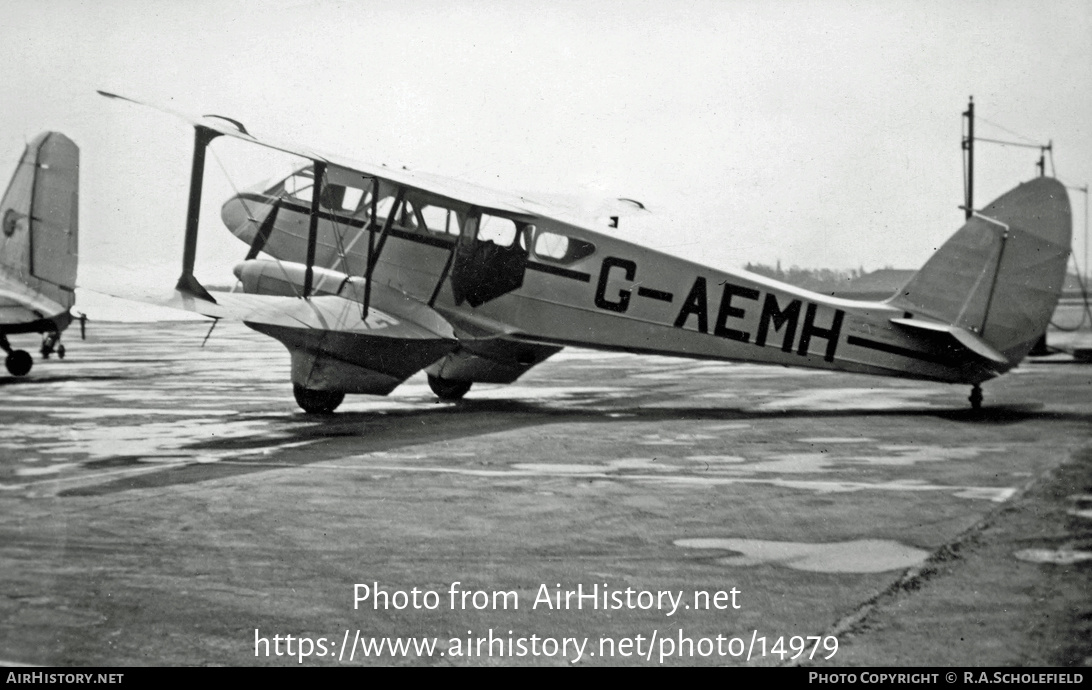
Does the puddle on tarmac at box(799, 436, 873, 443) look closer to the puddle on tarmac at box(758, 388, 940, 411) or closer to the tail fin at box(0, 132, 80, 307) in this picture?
the puddle on tarmac at box(758, 388, 940, 411)

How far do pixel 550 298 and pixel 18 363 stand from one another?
8.64m

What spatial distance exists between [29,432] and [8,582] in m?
5.76

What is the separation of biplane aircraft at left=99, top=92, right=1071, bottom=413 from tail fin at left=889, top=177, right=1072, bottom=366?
2 cm

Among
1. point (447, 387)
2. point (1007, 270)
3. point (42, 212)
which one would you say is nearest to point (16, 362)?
point (42, 212)

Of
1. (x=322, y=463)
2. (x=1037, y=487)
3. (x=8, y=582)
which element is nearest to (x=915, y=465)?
(x=1037, y=487)

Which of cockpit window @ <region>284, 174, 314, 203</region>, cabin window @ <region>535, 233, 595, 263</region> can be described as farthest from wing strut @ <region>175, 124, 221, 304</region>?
cabin window @ <region>535, 233, 595, 263</region>

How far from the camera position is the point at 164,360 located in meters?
21.2

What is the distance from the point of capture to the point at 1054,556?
17.9 ft

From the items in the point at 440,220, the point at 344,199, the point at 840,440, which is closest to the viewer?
the point at 840,440

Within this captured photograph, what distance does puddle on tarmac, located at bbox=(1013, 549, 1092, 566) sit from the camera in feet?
→ 17.7

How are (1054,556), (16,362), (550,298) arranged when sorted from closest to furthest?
(1054,556), (550,298), (16,362)

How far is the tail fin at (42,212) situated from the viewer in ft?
53.2

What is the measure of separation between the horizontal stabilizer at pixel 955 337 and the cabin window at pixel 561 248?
3.52m

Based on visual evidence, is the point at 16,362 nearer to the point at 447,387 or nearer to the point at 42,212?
the point at 42,212
